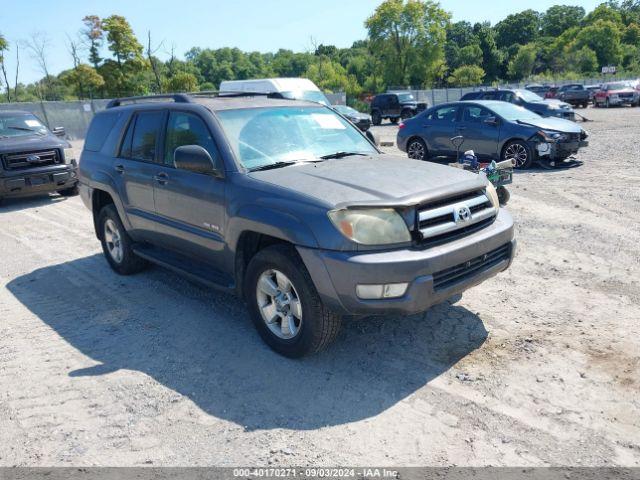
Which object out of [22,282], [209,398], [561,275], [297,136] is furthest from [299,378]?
[22,282]

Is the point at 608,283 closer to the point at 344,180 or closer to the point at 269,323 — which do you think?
the point at 344,180

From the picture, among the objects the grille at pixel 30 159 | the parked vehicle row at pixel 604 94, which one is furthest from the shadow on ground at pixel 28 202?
the parked vehicle row at pixel 604 94

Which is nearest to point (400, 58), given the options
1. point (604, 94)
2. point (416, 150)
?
point (604, 94)

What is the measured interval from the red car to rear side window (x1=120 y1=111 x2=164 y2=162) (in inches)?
1376

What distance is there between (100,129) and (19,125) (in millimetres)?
6397

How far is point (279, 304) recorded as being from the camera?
388cm

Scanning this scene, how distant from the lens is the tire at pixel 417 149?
518 inches

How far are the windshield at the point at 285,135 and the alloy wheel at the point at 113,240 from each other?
2332mm

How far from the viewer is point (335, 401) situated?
11.2 feet

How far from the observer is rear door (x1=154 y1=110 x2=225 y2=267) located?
14.1 ft

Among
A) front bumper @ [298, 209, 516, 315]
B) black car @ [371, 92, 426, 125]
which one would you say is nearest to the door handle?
front bumper @ [298, 209, 516, 315]

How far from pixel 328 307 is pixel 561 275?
304cm

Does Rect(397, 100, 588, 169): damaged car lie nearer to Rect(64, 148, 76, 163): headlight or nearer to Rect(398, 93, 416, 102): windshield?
Rect(64, 148, 76, 163): headlight

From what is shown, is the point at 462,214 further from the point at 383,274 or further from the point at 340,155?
the point at 340,155
